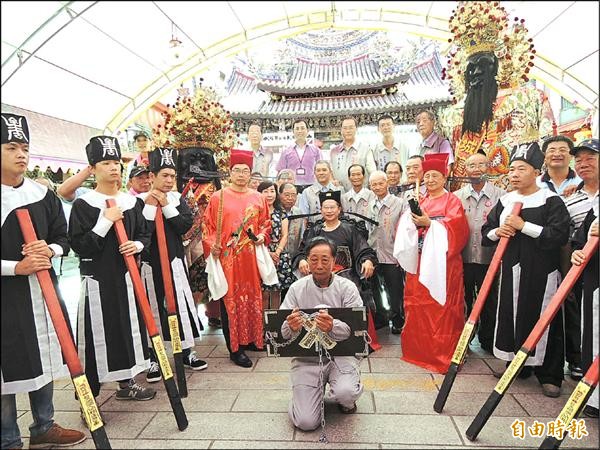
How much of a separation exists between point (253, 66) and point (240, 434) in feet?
50.2

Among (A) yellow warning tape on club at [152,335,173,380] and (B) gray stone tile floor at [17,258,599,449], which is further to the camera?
(A) yellow warning tape on club at [152,335,173,380]

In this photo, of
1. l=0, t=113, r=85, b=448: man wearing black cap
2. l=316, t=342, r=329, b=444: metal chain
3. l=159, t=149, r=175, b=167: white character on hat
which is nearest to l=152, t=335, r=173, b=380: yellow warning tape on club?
l=0, t=113, r=85, b=448: man wearing black cap

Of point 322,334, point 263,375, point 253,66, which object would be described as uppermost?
point 253,66

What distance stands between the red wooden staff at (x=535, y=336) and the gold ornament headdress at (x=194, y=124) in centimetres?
427

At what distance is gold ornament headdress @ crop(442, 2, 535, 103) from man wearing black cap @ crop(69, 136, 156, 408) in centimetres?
381

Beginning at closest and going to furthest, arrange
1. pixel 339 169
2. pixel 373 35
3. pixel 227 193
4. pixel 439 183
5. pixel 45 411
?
pixel 45 411 < pixel 439 183 < pixel 227 193 < pixel 339 169 < pixel 373 35

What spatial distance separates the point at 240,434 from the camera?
9.27 feet

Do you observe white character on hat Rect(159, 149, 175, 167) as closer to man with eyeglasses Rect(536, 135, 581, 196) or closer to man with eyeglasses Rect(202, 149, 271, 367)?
man with eyeglasses Rect(202, 149, 271, 367)

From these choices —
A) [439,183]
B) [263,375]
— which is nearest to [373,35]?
[439,183]

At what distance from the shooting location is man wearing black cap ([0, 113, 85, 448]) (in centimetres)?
252

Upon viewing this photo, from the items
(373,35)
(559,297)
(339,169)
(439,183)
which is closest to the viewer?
(559,297)

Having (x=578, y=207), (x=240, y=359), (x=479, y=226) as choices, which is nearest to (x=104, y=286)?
(x=240, y=359)

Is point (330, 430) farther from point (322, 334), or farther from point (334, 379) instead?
point (322, 334)

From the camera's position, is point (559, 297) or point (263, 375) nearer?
point (559, 297)
